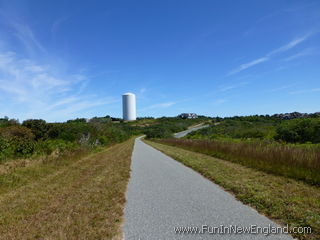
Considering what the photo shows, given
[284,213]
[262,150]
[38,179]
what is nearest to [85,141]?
[38,179]

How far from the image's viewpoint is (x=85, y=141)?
26484 mm

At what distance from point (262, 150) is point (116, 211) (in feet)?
28.6

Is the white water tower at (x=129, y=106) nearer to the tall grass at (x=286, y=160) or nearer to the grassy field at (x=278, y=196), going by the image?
the tall grass at (x=286, y=160)

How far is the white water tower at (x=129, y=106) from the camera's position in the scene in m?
118

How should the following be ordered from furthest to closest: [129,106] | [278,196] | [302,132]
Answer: [129,106] < [302,132] < [278,196]

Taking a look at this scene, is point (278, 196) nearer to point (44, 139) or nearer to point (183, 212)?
point (183, 212)

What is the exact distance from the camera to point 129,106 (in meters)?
121

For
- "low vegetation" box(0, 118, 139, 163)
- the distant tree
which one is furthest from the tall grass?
the distant tree

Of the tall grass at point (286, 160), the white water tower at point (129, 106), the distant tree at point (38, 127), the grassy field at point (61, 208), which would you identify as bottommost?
the grassy field at point (61, 208)

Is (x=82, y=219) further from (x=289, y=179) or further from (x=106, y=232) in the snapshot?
(x=289, y=179)

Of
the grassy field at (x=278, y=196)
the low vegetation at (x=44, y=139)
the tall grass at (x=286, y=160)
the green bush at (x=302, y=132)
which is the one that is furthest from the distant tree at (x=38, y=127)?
the grassy field at (x=278, y=196)

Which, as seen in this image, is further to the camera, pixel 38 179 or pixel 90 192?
pixel 38 179

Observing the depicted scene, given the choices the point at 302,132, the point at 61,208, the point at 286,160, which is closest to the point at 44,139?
the point at 61,208

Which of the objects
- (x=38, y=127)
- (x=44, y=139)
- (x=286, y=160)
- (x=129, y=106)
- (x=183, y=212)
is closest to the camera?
(x=183, y=212)
